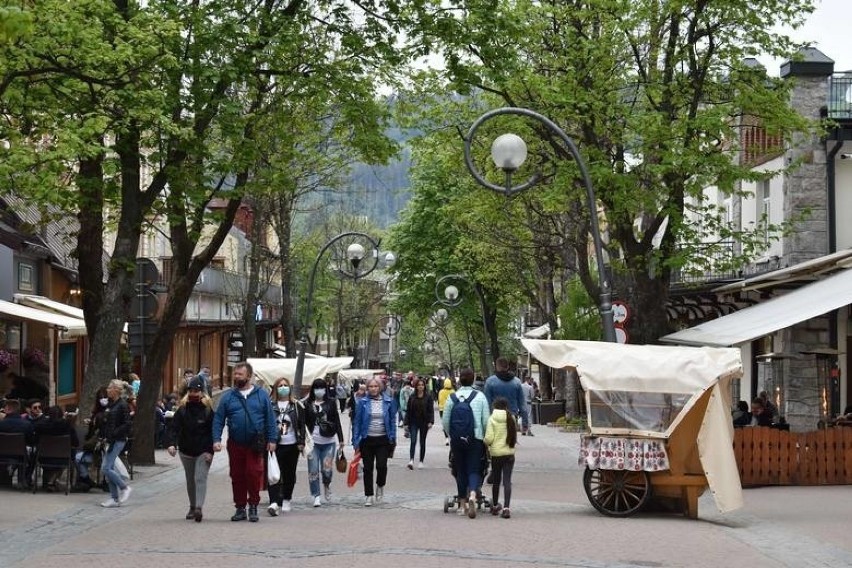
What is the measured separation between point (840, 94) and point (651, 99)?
6.71 m

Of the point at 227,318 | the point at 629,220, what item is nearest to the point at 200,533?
the point at 629,220

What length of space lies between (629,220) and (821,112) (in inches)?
257

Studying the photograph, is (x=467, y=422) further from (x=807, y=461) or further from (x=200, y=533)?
(x=807, y=461)

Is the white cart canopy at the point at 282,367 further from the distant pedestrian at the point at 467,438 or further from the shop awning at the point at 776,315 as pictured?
the distant pedestrian at the point at 467,438

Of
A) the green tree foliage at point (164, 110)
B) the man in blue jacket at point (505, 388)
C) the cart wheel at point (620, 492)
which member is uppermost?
the green tree foliage at point (164, 110)

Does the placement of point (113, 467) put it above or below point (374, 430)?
below

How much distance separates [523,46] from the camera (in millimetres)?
28469

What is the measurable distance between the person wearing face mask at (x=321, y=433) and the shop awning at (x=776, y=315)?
262 inches

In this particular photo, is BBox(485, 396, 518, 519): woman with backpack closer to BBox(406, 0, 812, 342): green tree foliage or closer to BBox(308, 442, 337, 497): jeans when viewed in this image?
BBox(308, 442, 337, 497): jeans

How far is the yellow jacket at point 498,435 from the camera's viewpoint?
691 inches

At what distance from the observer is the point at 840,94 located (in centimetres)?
3216

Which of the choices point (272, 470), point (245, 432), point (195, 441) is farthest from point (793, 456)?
point (195, 441)

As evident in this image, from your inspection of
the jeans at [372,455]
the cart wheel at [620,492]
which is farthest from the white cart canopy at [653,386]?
the jeans at [372,455]

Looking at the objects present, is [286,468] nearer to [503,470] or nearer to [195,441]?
[195,441]
